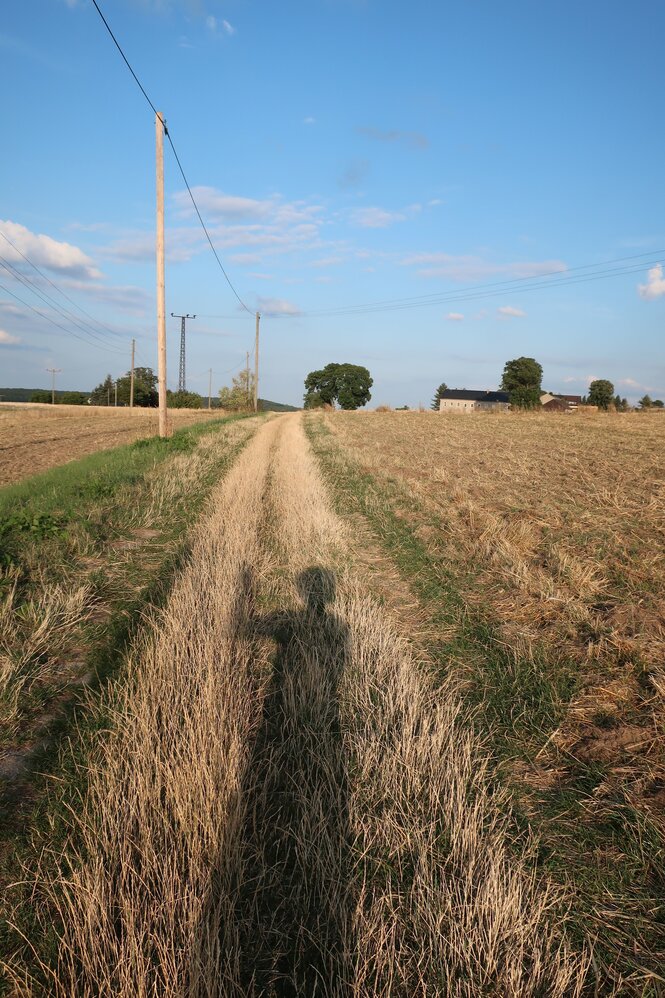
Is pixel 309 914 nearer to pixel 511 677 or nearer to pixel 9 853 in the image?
pixel 9 853

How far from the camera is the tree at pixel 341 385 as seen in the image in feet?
369

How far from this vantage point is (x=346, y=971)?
5.83 feet

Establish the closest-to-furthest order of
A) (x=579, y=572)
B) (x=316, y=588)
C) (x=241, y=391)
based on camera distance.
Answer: (x=579, y=572) < (x=316, y=588) < (x=241, y=391)

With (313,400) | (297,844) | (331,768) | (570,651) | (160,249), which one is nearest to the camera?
(297,844)

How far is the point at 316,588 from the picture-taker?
18.8 ft

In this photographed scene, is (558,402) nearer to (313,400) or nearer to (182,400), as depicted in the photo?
(313,400)

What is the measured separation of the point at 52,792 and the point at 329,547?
4719 mm

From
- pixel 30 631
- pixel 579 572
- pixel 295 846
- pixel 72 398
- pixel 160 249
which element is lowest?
pixel 295 846

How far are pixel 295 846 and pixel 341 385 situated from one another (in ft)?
372

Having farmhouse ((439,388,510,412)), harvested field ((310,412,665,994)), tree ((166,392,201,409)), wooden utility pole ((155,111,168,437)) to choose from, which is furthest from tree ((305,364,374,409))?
harvested field ((310,412,665,994))

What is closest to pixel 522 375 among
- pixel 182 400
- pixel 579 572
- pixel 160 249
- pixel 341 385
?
pixel 341 385

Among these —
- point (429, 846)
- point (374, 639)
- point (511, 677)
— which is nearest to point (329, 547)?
point (374, 639)

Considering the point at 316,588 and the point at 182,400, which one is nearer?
the point at 316,588

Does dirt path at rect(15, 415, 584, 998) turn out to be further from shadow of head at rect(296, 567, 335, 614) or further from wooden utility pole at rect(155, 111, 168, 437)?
wooden utility pole at rect(155, 111, 168, 437)
